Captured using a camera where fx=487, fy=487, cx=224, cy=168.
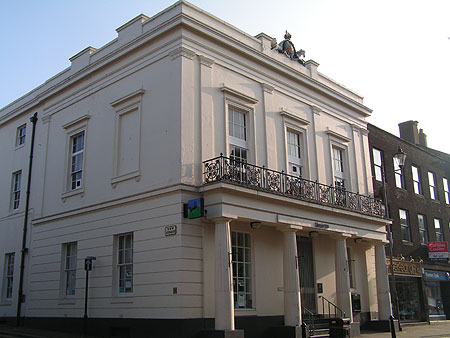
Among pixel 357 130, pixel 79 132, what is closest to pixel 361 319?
pixel 357 130

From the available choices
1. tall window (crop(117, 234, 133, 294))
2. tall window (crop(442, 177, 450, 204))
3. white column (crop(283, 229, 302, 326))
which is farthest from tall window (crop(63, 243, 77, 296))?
tall window (crop(442, 177, 450, 204))

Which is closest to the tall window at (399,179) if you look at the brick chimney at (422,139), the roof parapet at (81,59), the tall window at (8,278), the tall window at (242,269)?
the brick chimney at (422,139)

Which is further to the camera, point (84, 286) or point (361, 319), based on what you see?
point (361, 319)

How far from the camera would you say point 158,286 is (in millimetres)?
15484

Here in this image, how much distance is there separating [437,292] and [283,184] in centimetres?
1696

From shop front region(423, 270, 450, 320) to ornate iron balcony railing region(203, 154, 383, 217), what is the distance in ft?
27.5

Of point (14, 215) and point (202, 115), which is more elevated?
point (202, 115)

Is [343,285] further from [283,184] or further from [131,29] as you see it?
[131,29]

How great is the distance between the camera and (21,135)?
81.9 ft

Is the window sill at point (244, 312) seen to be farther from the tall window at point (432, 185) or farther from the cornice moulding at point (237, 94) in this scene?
the tall window at point (432, 185)

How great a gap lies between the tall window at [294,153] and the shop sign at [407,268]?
28.6ft

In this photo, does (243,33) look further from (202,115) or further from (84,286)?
(84,286)

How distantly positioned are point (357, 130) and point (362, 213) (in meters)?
5.64

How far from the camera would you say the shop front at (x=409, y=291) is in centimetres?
2583
